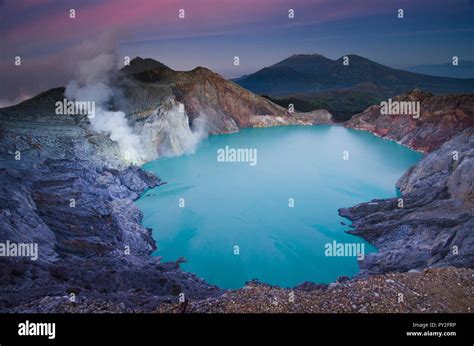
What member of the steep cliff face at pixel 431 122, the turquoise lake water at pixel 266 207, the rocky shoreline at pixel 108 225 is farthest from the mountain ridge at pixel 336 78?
the rocky shoreline at pixel 108 225

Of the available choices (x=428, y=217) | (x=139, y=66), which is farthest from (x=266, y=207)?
(x=139, y=66)

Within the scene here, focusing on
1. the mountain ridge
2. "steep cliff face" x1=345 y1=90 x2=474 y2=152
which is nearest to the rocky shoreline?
"steep cliff face" x1=345 y1=90 x2=474 y2=152

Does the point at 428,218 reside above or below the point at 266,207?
above

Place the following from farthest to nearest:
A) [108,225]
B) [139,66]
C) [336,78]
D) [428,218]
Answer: [336,78] < [139,66] < [108,225] < [428,218]

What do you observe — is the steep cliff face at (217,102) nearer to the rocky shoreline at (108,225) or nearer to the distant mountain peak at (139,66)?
the distant mountain peak at (139,66)

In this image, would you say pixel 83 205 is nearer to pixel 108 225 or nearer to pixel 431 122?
pixel 108 225

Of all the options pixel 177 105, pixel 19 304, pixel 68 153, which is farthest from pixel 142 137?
pixel 19 304

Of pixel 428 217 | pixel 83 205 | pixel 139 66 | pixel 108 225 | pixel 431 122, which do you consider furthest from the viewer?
pixel 139 66
